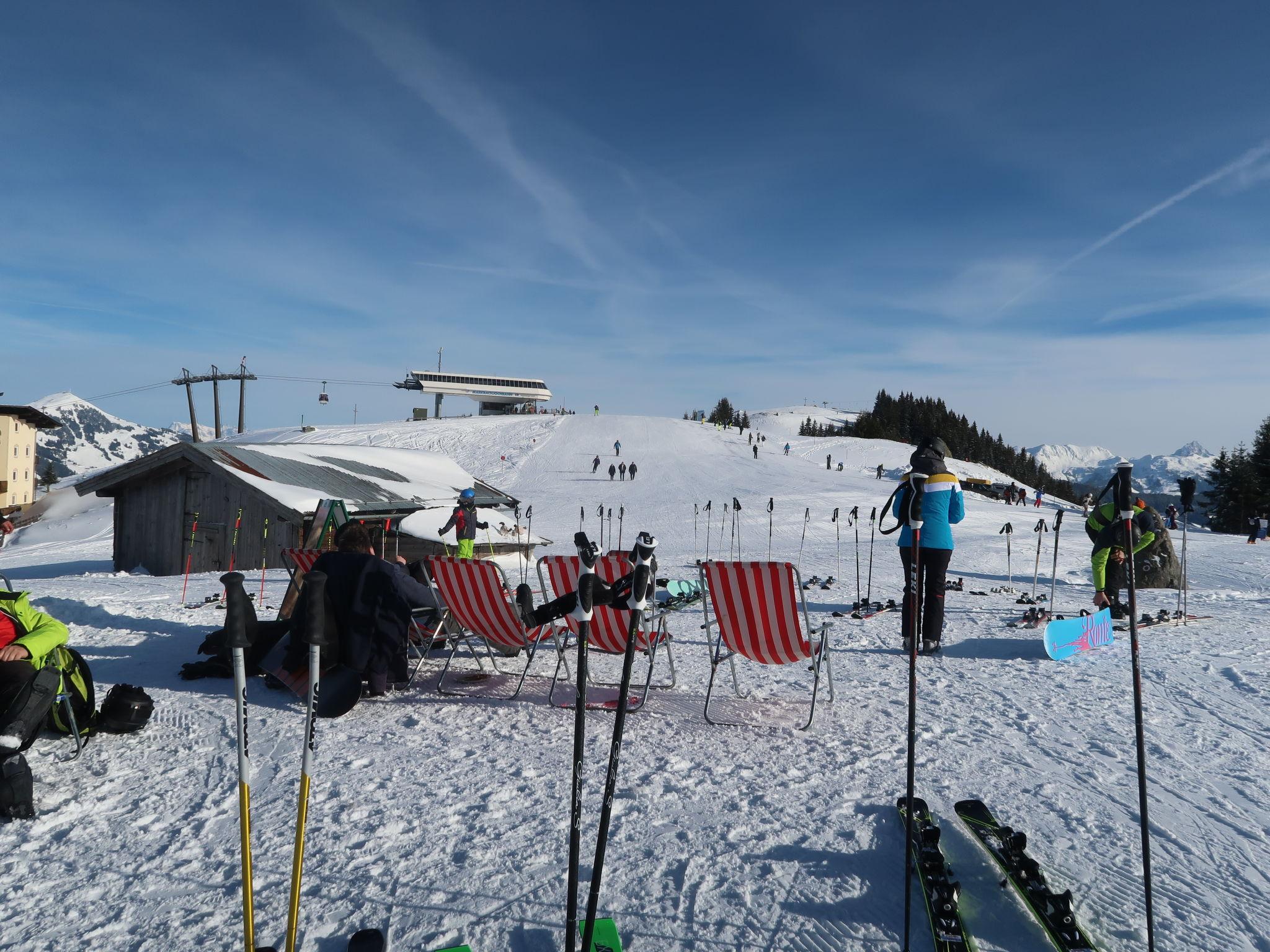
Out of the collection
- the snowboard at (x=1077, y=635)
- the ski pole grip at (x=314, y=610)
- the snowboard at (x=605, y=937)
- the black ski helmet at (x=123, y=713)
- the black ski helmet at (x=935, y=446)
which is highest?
the black ski helmet at (x=935, y=446)

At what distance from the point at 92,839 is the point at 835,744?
374 cm

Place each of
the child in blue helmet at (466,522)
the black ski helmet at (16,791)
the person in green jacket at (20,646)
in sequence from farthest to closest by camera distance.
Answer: the child in blue helmet at (466,522), the person in green jacket at (20,646), the black ski helmet at (16,791)

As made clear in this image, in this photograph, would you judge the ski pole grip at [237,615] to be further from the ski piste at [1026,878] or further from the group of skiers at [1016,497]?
the group of skiers at [1016,497]

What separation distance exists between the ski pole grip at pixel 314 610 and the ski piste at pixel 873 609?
7930mm

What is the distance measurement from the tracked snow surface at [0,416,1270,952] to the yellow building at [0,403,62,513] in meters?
51.8

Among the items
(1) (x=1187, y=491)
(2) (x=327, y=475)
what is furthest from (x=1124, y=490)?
(2) (x=327, y=475)

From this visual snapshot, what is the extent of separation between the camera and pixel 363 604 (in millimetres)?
5133

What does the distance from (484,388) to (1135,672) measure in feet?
332

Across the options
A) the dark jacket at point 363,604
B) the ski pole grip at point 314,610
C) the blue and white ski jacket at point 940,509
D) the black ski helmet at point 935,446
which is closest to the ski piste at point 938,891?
the ski pole grip at point 314,610

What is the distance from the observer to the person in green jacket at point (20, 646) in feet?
12.2

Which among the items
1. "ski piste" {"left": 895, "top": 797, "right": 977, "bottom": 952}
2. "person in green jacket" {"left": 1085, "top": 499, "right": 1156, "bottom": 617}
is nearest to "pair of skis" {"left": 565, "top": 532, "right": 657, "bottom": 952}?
"ski piste" {"left": 895, "top": 797, "right": 977, "bottom": 952}

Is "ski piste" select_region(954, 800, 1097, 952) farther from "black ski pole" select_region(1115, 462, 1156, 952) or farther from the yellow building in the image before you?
the yellow building

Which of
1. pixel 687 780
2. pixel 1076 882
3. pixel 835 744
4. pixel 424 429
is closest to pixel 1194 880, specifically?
pixel 1076 882

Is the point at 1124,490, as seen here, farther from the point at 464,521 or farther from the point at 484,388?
the point at 484,388
